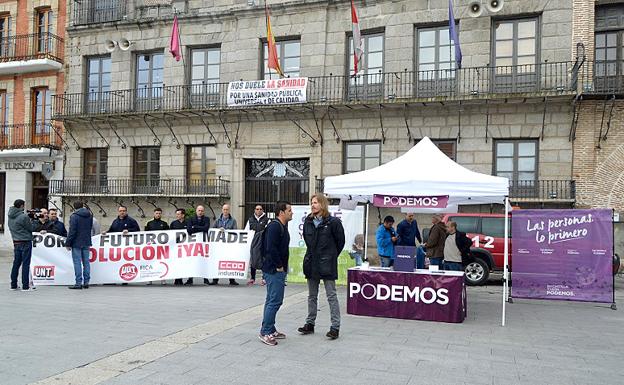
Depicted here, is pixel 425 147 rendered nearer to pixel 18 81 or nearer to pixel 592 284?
pixel 592 284

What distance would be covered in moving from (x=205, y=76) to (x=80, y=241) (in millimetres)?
11485

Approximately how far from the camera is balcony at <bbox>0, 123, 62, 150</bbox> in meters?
23.8

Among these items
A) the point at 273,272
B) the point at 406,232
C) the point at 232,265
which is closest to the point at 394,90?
the point at 406,232

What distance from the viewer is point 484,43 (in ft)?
59.2

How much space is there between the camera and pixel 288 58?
20516 millimetres

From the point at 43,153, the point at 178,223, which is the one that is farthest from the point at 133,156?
the point at 178,223

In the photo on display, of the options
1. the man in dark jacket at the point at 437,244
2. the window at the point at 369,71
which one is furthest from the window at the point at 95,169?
the man in dark jacket at the point at 437,244

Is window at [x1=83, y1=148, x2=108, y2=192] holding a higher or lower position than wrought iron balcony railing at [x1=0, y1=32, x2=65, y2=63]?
lower

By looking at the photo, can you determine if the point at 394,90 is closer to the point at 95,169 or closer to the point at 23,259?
the point at 23,259

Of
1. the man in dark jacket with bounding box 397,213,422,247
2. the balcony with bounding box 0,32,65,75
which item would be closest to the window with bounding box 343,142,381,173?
the man in dark jacket with bounding box 397,213,422,247

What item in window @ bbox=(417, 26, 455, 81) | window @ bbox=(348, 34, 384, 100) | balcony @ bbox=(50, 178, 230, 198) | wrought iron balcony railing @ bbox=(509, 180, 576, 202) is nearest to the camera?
wrought iron balcony railing @ bbox=(509, 180, 576, 202)

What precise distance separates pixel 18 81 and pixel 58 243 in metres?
15.6

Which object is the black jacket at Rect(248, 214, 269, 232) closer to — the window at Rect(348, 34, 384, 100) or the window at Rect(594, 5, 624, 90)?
the window at Rect(348, 34, 384, 100)

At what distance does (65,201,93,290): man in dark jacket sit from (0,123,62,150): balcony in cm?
1356
